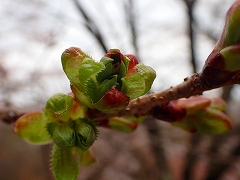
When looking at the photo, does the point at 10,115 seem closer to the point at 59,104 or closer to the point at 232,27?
the point at 59,104

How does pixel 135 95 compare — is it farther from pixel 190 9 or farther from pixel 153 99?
pixel 190 9

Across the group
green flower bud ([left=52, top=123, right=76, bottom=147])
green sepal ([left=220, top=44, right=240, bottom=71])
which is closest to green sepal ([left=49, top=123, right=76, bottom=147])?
green flower bud ([left=52, top=123, right=76, bottom=147])

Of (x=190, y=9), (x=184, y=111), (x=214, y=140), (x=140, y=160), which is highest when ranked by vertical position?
(x=184, y=111)

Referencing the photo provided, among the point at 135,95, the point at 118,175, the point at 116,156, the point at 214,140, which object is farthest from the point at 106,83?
the point at 118,175

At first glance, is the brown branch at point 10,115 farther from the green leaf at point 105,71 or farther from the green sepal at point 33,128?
the green leaf at point 105,71

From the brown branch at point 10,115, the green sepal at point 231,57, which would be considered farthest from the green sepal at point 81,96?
the brown branch at point 10,115

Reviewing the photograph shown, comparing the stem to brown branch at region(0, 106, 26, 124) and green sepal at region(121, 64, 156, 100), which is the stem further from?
brown branch at region(0, 106, 26, 124)

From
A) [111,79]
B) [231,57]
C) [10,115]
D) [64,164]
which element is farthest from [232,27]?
[10,115]
